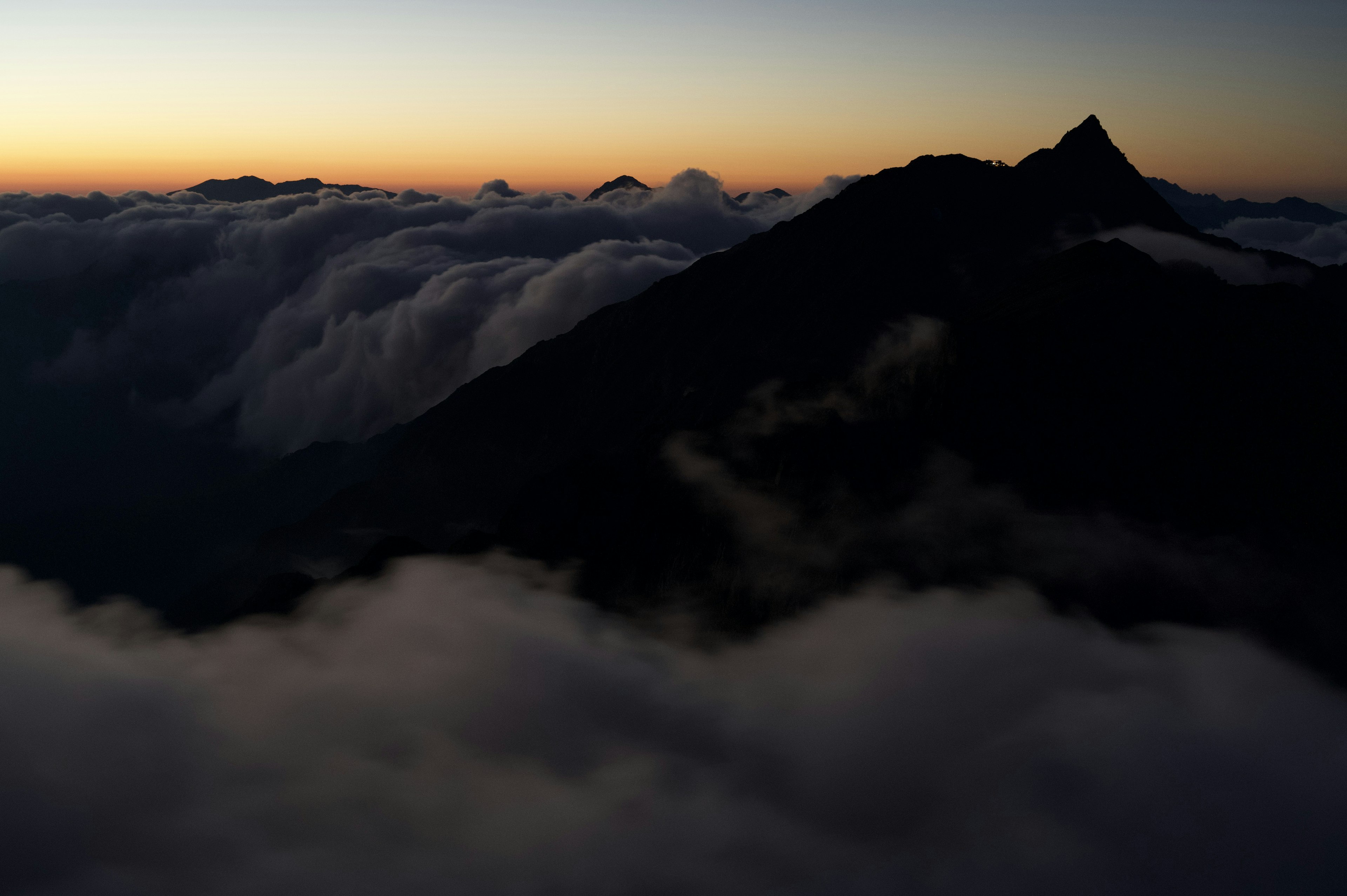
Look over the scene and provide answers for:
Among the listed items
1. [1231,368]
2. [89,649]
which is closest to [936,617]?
[1231,368]

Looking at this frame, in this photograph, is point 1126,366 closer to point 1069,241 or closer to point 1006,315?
point 1006,315

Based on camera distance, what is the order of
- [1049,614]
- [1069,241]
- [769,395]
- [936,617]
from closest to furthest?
1. [1049,614]
2. [936,617]
3. [769,395]
4. [1069,241]

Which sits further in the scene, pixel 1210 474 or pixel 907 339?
pixel 907 339

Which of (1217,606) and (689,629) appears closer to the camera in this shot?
(1217,606)

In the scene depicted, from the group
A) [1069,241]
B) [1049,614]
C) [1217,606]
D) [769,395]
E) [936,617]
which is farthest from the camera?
[1069,241]

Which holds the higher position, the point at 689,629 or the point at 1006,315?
the point at 1006,315

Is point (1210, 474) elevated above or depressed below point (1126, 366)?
below

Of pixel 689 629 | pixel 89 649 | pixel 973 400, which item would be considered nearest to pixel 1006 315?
pixel 973 400

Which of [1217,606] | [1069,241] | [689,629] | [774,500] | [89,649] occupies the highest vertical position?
[1069,241]

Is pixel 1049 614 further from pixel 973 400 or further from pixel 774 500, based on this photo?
pixel 774 500
